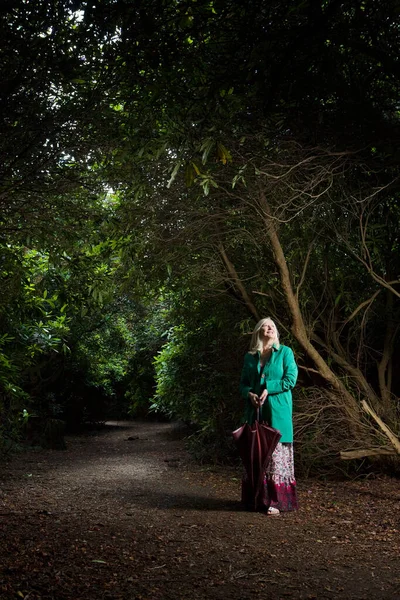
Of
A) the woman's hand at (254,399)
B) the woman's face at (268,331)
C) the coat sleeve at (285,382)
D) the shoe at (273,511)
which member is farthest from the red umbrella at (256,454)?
the woman's face at (268,331)

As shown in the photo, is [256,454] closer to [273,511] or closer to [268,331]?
[273,511]

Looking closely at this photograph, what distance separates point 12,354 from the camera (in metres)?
9.42

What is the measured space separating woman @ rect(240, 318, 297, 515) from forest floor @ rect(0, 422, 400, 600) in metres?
0.30

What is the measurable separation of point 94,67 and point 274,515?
450 cm

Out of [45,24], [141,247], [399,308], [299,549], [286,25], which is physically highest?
[286,25]

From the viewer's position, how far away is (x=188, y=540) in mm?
5008

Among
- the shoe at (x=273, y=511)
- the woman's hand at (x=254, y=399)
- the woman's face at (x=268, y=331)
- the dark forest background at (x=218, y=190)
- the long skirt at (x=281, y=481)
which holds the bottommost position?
the shoe at (x=273, y=511)

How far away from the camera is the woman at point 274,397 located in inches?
247

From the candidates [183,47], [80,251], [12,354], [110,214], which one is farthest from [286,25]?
[12,354]

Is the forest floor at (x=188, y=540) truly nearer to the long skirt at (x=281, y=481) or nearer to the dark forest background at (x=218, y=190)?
the long skirt at (x=281, y=481)

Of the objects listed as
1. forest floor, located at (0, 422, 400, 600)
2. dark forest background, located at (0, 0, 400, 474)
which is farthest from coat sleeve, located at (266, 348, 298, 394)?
forest floor, located at (0, 422, 400, 600)

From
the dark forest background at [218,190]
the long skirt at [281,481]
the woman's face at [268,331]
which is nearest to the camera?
the dark forest background at [218,190]

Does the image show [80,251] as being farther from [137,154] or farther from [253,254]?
[253,254]

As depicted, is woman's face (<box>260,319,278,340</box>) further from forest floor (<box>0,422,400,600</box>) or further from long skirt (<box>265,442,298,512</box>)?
forest floor (<box>0,422,400,600</box>)
